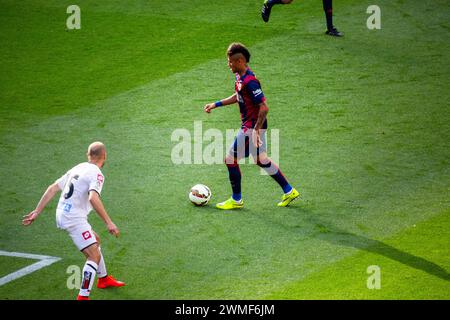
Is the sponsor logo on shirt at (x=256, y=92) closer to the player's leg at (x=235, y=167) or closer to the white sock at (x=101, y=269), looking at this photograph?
the player's leg at (x=235, y=167)

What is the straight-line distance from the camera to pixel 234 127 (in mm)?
15336

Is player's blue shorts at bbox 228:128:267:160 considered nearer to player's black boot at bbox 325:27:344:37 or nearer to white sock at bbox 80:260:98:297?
white sock at bbox 80:260:98:297

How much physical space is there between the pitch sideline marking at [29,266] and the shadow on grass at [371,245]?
149 inches

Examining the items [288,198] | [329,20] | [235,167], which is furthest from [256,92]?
[329,20]

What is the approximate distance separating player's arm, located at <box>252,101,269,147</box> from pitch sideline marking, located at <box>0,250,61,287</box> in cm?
334

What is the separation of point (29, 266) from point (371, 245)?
184 inches

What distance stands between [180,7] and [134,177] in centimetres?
1042

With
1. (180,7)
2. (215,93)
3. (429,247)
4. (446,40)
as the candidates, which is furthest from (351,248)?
(180,7)

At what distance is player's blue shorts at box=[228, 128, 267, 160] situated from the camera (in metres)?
11.7

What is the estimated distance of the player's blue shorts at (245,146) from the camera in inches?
462

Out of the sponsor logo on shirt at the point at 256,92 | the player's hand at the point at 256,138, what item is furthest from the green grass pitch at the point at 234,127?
the sponsor logo on shirt at the point at 256,92

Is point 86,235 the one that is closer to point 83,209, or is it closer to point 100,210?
point 83,209

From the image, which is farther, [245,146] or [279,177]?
A: [279,177]

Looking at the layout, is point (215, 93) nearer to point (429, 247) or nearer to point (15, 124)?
point (15, 124)
